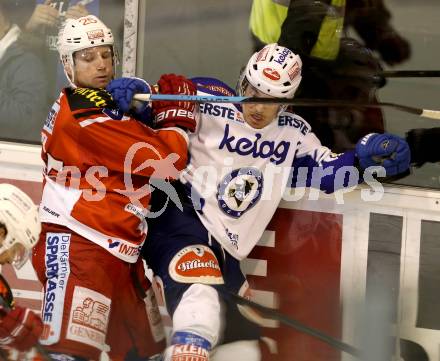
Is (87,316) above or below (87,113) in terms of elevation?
below

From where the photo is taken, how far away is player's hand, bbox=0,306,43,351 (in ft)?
9.89

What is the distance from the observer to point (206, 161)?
3559mm

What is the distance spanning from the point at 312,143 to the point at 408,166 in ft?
1.02

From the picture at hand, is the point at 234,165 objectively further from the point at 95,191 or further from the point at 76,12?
the point at 76,12

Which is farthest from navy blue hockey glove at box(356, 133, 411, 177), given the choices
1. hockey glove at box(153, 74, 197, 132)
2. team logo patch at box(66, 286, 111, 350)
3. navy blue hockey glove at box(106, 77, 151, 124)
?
team logo patch at box(66, 286, 111, 350)

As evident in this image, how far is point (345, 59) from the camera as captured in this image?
384 cm

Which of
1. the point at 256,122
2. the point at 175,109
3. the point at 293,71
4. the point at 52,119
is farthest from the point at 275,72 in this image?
the point at 52,119

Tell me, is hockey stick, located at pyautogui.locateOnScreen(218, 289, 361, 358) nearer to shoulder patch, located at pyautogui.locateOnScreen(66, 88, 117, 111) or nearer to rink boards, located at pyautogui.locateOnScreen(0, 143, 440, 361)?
rink boards, located at pyautogui.locateOnScreen(0, 143, 440, 361)

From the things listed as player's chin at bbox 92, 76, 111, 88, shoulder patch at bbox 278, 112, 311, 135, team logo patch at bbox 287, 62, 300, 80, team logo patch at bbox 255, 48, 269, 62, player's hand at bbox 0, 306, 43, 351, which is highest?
team logo patch at bbox 255, 48, 269, 62

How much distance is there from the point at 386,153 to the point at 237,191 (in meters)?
0.47

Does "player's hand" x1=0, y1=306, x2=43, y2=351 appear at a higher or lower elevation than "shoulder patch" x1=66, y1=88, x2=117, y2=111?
lower

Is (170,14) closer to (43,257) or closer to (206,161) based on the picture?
(206,161)

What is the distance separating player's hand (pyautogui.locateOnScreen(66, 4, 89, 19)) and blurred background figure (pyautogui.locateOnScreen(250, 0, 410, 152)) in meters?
0.58

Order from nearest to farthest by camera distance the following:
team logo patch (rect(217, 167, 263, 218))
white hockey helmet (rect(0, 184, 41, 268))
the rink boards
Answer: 1. white hockey helmet (rect(0, 184, 41, 268))
2. team logo patch (rect(217, 167, 263, 218))
3. the rink boards
